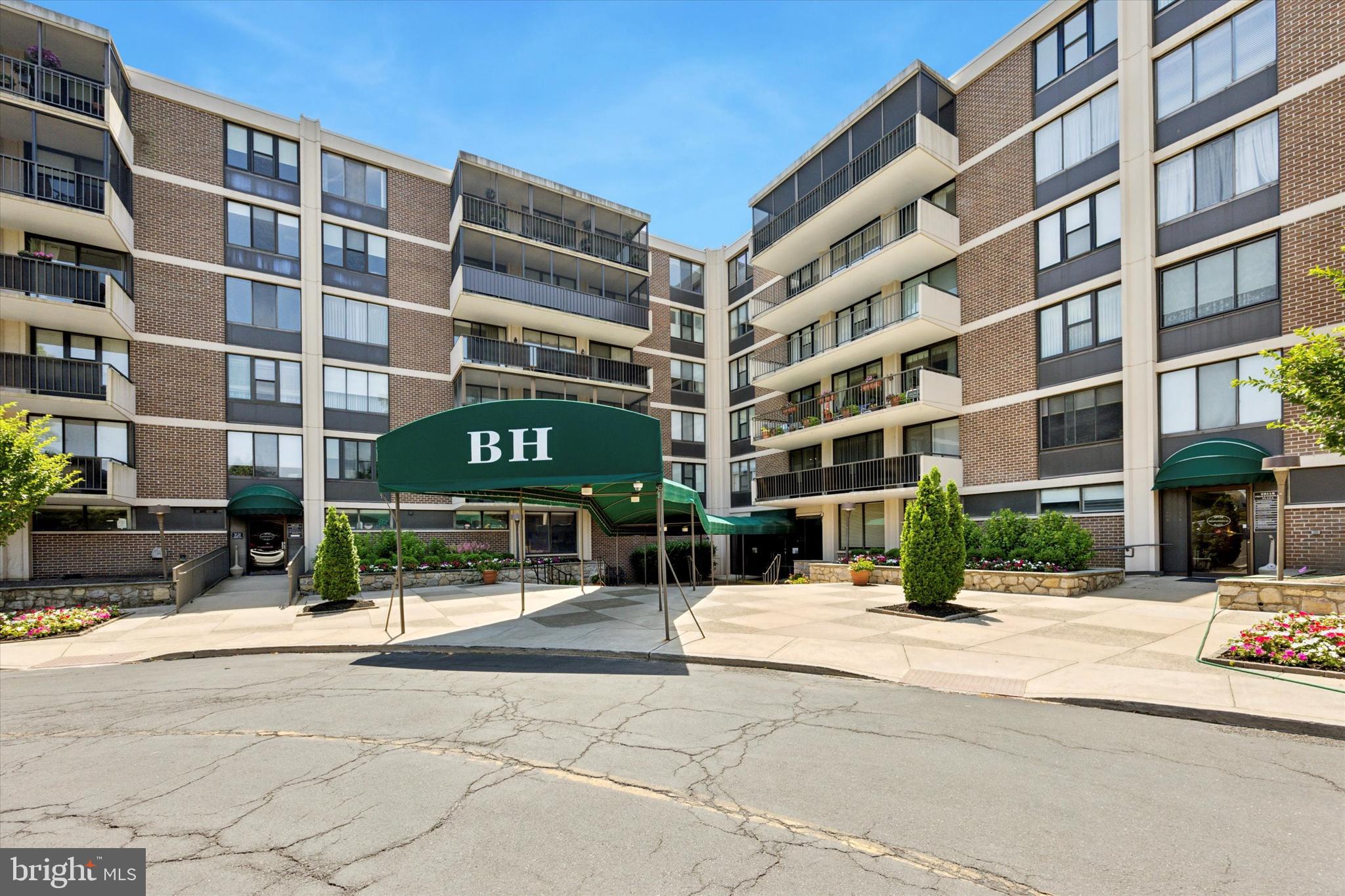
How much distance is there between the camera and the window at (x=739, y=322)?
36000mm

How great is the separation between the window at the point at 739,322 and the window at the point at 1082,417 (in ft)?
58.8

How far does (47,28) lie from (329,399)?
14.2 m

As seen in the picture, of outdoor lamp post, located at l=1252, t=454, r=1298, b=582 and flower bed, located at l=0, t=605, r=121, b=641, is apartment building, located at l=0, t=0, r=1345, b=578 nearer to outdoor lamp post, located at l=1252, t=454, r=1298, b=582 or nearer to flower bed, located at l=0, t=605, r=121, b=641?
outdoor lamp post, located at l=1252, t=454, r=1298, b=582

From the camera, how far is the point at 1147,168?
17734 millimetres

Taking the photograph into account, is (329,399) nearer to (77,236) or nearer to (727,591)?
(77,236)

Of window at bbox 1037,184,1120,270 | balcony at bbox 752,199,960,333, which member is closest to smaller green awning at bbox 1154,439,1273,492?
window at bbox 1037,184,1120,270

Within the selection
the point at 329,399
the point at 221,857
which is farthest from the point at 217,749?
the point at 329,399

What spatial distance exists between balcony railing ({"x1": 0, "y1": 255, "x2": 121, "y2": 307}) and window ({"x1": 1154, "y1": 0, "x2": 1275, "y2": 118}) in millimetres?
32894

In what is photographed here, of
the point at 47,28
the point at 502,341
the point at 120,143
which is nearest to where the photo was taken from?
the point at 47,28

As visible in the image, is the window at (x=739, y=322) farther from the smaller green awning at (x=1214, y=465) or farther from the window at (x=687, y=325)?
the smaller green awning at (x=1214, y=465)

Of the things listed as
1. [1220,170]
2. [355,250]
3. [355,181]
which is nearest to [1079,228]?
[1220,170]

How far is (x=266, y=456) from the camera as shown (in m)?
25.1

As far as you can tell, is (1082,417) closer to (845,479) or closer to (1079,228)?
(1079,228)

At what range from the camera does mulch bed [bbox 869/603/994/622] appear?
1226cm
